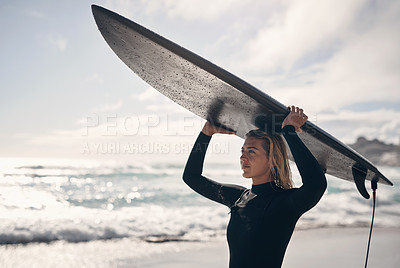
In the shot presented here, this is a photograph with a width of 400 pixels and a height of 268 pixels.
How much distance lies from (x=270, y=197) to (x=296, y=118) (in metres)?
0.40

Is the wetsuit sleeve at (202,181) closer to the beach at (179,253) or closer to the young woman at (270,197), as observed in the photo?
the young woman at (270,197)

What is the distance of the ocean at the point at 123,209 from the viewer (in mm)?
7559

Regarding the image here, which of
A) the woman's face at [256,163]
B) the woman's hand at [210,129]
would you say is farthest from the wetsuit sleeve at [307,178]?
the woman's hand at [210,129]

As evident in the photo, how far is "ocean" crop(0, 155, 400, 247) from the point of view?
7.56 metres

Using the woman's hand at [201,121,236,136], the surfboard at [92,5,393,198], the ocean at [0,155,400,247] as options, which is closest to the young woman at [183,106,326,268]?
the surfboard at [92,5,393,198]

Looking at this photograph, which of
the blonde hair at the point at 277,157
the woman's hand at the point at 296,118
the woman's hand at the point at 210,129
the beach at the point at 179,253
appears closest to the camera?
the woman's hand at the point at 296,118

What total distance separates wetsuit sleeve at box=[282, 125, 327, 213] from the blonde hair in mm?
235

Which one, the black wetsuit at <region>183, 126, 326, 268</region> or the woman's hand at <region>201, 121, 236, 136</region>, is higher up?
the woman's hand at <region>201, 121, 236, 136</region>

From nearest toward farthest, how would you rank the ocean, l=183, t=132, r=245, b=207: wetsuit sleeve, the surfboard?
the surfboard
l=183, t=132, r=245, b=207: wetsuit sleeve
the ocean

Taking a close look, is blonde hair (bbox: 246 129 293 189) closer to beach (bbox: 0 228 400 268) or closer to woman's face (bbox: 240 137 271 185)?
woman's face (bbox: 240 137 271 185)

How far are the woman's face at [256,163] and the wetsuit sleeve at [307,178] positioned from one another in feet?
0.85

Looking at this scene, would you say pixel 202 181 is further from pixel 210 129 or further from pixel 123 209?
pixel 123 209

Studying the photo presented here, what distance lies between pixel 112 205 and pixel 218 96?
11.3m

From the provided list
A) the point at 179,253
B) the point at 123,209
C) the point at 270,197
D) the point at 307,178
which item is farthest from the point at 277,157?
the point at 123,209
